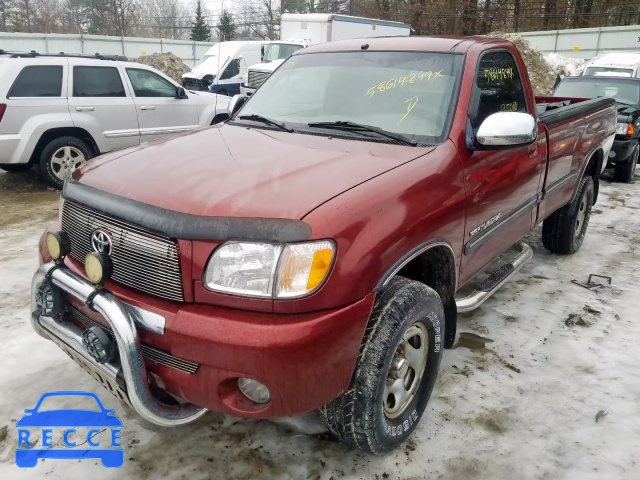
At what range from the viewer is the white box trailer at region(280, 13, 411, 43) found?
19.7 metres

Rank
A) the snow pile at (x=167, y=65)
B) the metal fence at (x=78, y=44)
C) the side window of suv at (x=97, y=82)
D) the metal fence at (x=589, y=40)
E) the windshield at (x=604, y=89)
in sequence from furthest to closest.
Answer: the metal fence at (x=78, y=44), the metal fence at (x=589, y=40), the snow pile at (x=167, y=65), the windshield at (x=604, y=89), the side window of suv at (x=97, y=82)

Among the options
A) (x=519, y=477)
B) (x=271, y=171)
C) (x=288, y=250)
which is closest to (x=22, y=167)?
(x=271, y=171)

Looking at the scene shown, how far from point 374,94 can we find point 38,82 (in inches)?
243

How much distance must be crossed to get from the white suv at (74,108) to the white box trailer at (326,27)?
11.9 m

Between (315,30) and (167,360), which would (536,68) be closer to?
(315,30)

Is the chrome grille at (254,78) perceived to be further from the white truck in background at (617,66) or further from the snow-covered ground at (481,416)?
the snow-covered ground at (481,416)

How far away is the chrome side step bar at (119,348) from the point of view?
6.66 ft

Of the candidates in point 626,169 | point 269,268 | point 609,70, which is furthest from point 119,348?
point 609,70

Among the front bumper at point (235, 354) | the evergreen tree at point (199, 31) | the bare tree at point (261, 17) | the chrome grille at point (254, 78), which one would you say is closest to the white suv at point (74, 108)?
the chrome grille at point (254, 78)

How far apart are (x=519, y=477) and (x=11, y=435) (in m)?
2.49

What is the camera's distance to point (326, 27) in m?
19.6

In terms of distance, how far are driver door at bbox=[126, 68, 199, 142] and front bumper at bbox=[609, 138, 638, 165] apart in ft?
23.3

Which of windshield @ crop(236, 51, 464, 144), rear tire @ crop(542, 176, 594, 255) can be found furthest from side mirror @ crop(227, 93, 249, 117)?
rear tire @ crop(542, 176, 594, 255)

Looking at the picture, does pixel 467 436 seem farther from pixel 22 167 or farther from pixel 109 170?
pixel 22 167
